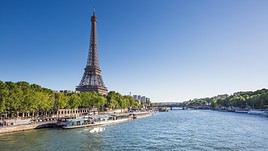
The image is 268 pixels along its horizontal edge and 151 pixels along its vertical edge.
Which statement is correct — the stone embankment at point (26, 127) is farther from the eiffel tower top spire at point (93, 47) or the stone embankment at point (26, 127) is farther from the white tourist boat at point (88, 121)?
the eiffel tower top spire at point (93, 47)

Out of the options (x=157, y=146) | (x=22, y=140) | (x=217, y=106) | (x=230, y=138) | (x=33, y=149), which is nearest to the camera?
(x=33, y=149)

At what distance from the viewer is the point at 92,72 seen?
398 feet

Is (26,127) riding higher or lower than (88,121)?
lower

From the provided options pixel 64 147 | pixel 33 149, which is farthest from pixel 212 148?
pixel 33 149

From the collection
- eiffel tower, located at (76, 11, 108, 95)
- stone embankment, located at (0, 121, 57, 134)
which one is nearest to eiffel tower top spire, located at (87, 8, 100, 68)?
eiffel tower, located at (76, 11, 108, 95)

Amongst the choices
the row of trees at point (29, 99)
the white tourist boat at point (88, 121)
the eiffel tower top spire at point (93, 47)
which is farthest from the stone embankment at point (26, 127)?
the eiffel tower top spire at point (93, 47)

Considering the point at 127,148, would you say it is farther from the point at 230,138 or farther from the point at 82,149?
the point at 230,138

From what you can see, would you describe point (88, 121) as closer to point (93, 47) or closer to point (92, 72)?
point (93, 47)

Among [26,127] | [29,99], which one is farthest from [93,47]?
[26,127]

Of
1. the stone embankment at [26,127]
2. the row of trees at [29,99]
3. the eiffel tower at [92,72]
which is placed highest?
the eiffel tower at [92,72]

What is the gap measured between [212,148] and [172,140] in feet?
24.8

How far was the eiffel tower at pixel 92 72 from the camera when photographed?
379 ft

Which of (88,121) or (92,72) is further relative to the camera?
(92,72)

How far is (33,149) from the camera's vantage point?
34281 millimetres
